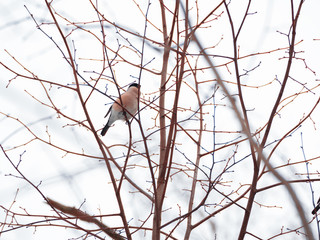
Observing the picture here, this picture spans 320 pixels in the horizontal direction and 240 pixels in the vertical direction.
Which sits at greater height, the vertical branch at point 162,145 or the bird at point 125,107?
the bird at point 125,107

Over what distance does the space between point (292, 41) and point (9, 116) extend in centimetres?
179

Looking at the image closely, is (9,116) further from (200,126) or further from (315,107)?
(315,107)

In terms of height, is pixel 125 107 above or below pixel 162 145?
above

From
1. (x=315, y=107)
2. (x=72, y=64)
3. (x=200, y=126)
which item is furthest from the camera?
(x=200, y=126)

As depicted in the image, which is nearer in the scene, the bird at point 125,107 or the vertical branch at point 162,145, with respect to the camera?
the vertical branch at point 162,145

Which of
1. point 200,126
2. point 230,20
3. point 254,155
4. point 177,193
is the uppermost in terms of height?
point 200,126

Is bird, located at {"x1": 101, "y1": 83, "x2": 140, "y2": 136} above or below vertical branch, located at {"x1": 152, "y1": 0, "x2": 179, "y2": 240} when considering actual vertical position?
above

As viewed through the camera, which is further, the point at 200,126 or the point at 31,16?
the point at 200,126

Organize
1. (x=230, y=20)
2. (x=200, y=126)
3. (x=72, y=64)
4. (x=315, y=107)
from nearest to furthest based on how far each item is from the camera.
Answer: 1. (x=230, y=20)
2. (x=72, y=64)
3. (x=315, y=107)
4. (x=200, y=126)

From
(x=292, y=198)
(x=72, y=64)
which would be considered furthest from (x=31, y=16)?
(x=292, y=198)

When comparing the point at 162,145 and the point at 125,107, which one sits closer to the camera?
the point at 162,145

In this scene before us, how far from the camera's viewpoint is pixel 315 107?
2.54 meters

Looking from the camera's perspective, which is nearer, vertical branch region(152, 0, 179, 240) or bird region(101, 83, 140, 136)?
vertical branch region(152, 0, 179, 240)

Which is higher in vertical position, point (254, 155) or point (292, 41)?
point (292, 41)
